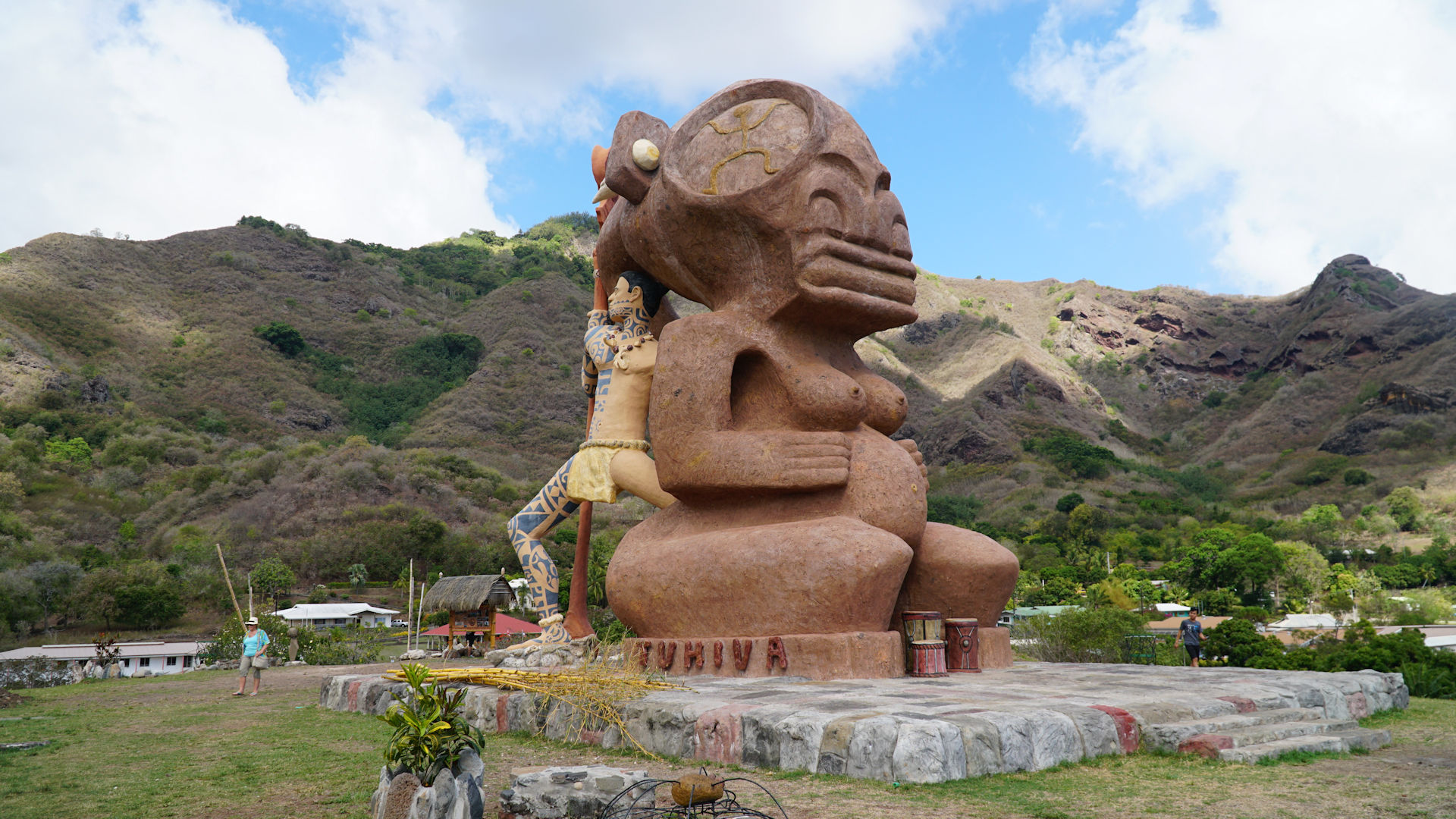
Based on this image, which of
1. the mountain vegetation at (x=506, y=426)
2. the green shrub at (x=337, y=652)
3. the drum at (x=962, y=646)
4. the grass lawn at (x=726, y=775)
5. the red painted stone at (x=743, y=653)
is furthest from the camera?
the mountain vegetation at (x=506, y=426)

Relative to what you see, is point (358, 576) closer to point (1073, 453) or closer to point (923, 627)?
point (923, 627)

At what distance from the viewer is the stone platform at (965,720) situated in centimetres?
530

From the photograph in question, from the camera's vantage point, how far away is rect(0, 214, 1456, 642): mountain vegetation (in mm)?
43031

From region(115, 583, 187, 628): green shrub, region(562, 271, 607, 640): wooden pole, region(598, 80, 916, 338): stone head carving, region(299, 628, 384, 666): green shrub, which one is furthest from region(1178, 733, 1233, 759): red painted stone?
region(115, 583, 187, 628): green shrub

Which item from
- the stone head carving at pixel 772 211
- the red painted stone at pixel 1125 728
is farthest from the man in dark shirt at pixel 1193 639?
the red painted stone at pixel 1125 728

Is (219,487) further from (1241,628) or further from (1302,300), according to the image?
(1302,300)

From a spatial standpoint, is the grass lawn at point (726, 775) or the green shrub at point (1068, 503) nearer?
the grass lawn at point (726, 775)

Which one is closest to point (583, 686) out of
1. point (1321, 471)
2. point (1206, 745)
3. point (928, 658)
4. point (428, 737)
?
point (428, 737)

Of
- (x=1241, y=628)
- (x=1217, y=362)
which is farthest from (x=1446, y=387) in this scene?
(x=1241, y=628)

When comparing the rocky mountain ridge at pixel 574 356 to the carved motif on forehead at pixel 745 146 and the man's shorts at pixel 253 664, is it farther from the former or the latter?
the carved motif on forehead at pixel 745 146

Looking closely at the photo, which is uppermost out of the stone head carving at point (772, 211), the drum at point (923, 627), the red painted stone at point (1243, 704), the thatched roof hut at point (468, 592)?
the stone head carving at point (772, 211)

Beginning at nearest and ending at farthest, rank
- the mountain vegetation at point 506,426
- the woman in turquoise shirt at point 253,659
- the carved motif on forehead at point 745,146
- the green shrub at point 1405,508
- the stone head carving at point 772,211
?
the stone head carving at point 772,211, the carved motif on forehead at point 745,146, the woman in turquoise shirt at point 253,659, the mountain vegetation at point 506,426, the green shrub at point 1405,508

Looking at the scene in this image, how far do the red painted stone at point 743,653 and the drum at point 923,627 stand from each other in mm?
1571

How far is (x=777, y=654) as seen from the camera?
8383 mm
